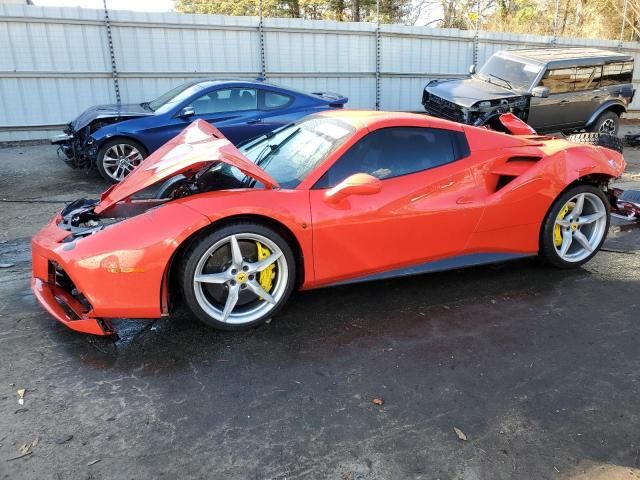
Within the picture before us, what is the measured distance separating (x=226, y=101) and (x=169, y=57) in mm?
4708

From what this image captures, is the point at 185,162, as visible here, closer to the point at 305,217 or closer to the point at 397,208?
the point at 305,217

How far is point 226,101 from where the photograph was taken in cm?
779

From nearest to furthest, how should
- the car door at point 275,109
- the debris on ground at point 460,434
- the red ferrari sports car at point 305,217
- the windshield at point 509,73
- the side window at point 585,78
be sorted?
1. the debris on ground at point 460,434
2. the red ferrari sports car at point 305,217
3. the car door at point 275,109
4. the windshield at point 509,73
5. the side window at point 585,78

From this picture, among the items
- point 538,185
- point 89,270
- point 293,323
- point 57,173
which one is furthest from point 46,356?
point 57,173

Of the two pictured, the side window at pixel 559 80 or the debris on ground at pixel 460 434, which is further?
the side window at pixel 559 80

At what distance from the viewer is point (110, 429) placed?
250 centimetres

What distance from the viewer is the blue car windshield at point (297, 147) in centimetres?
358

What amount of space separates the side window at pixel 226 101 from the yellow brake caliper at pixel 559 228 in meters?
5.02

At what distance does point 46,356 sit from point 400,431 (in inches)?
82.3

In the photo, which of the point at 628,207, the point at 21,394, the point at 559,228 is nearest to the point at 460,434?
the point at 21,394

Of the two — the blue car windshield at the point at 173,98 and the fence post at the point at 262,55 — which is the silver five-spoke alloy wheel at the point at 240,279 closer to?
the blue car windshield at the point at 173,98

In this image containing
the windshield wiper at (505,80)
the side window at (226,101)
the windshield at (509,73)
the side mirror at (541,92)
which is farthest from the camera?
the windshield wiper at (505,80)

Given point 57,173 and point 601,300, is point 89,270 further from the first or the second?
point 57,173

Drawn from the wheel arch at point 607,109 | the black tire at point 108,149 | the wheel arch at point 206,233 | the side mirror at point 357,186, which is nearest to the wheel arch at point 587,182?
the side mirror at point 357,186
